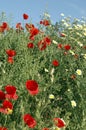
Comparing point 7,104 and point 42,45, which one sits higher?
point 7,104

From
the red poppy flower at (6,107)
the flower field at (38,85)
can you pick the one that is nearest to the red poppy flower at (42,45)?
the flower field at (38,85)

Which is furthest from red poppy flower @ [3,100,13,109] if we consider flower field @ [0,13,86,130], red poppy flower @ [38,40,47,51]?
red poppy flower @ [38,40,47,51]

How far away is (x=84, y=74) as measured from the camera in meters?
6.50

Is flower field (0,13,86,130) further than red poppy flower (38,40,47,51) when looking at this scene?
No

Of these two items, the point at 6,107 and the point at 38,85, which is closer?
the point at 6,107

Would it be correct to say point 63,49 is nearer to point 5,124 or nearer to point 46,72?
point 46,72

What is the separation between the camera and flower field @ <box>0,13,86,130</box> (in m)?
4.17

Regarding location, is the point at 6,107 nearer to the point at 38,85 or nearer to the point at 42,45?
the point at 38,85

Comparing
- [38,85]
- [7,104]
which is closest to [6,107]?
[7,104]

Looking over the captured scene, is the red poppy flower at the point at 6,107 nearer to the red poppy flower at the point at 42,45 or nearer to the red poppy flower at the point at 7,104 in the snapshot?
the red poppy flower at the point at 7,104

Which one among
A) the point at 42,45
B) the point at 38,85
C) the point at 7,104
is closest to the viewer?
the point at 7,104

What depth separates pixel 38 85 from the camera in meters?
5.32

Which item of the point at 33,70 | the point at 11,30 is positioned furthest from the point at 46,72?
the point at 11,30

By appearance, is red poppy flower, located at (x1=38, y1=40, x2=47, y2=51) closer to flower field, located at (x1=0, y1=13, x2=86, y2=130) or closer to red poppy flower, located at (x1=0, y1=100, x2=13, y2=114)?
flower field, located at (x1=0, y1=13, x2=86, y2=130)
